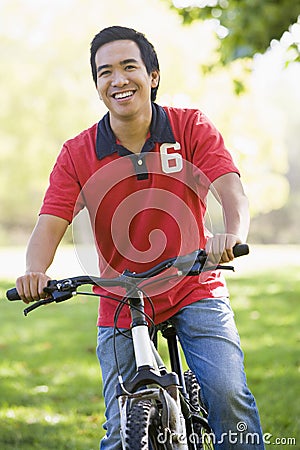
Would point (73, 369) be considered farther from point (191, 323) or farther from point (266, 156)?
point (266, 156)

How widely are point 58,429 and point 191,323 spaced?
251 cm

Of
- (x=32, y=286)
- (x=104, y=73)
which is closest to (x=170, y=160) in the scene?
(x=104, y=73)

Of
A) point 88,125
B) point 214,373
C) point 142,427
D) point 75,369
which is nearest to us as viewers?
point 142,427

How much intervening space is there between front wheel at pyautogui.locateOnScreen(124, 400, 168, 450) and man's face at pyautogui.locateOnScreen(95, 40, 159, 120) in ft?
3.68

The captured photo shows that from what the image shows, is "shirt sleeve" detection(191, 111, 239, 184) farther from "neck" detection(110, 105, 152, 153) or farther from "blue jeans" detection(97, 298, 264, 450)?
"blue jeans" detection(97, 298, 264, 450)

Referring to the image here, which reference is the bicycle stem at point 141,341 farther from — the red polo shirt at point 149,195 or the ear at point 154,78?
the ear at point 154,78

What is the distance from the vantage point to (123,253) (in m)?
3.12

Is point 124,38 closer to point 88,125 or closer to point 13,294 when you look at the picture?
point 13,294

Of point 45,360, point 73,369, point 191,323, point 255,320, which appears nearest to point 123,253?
point 191,323

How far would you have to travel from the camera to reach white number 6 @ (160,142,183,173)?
3.12m

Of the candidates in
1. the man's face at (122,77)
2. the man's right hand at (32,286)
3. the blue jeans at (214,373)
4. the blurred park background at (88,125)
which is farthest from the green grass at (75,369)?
the man's face at (122,77)

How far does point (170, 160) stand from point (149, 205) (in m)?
0.20

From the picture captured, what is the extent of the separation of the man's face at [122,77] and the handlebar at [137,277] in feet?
2.37

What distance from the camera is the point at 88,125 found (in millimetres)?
23203
